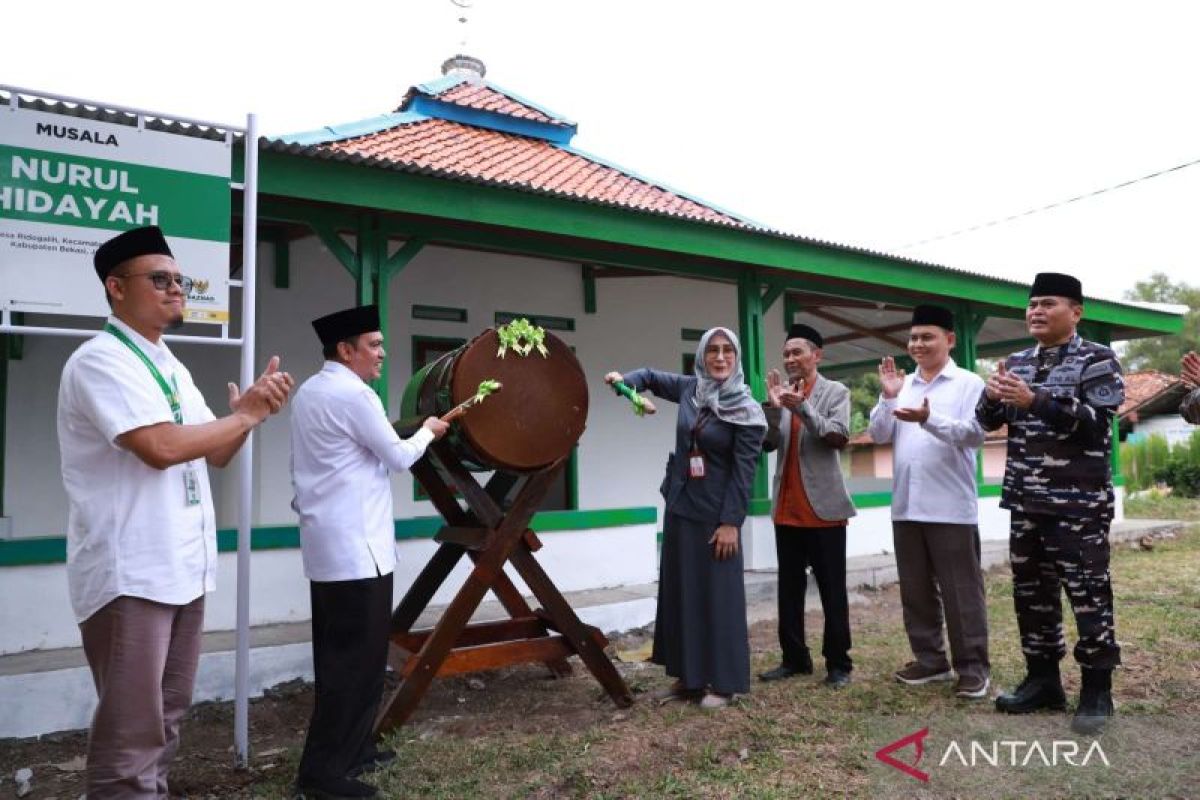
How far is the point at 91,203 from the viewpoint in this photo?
143 inches

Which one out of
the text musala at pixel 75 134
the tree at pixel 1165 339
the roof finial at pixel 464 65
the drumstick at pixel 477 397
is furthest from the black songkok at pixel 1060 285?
the tree at pixel 1165 339

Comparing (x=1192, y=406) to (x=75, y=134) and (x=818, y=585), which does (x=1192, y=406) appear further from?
(x=75, y=134)

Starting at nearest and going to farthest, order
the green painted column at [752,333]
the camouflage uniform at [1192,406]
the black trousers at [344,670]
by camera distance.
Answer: the black trousers at [344,670], the camouflage uniform at [1192,406], the green painted column at [752,333]

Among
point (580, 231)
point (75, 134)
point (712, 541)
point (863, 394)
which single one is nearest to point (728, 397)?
point (712, 541)

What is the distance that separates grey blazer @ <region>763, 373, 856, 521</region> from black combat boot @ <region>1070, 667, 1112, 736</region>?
4.52ft

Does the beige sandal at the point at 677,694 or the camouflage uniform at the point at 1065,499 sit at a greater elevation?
the camouflage uniform at the point at 1065,499

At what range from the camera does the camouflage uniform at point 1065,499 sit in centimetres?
382

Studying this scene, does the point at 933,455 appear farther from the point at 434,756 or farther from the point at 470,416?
the point at 434,756

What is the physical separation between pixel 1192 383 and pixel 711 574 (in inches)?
94.0

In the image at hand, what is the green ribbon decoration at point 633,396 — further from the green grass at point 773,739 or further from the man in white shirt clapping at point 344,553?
the green grass at point 773,739

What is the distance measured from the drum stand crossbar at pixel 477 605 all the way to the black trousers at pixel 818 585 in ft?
3.59

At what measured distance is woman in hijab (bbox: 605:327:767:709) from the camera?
434cm

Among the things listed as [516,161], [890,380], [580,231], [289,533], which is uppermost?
[516,161]

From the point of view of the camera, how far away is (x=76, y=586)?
2387 mm
